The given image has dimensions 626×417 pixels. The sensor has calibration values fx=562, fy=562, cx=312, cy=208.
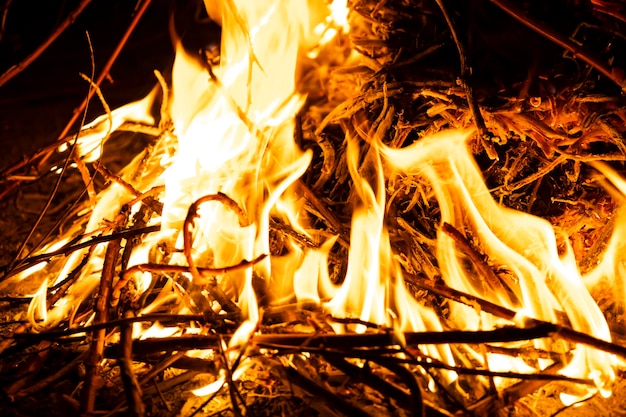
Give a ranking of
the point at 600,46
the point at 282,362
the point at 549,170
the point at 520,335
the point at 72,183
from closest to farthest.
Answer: the point at 520,335 → the point at 282,362 → the point at 600,46 → the point at 549,170 → the point at 72,183

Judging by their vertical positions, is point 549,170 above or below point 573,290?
above

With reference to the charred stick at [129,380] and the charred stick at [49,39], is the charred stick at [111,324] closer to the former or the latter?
the charred stick at [129,380]

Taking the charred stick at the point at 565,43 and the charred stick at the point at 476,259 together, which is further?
the charred stick at the point at 476,259

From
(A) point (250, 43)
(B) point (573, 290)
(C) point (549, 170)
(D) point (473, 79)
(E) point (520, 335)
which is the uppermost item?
(A) point (250, 43)

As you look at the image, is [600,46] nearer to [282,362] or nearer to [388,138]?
[388,138]

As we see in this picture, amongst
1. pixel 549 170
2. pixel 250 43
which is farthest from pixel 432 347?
pixel 250 43

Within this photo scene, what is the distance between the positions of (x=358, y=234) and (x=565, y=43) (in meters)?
0.85

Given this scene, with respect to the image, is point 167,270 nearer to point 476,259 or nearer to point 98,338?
point 98,338

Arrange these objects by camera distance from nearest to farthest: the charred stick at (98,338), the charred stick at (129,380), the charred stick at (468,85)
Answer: the charred stick at (129,380) → the charred stick at (98,338) → the charred stick at (468,85)

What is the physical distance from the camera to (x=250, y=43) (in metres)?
2.04

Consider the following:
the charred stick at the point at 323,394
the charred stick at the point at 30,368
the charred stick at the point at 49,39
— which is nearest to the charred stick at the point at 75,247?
the charred stick at the point at 30,368

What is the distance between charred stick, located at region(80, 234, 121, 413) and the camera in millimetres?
1413

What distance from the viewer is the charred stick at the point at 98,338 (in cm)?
141

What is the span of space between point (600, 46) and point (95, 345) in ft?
5.40
